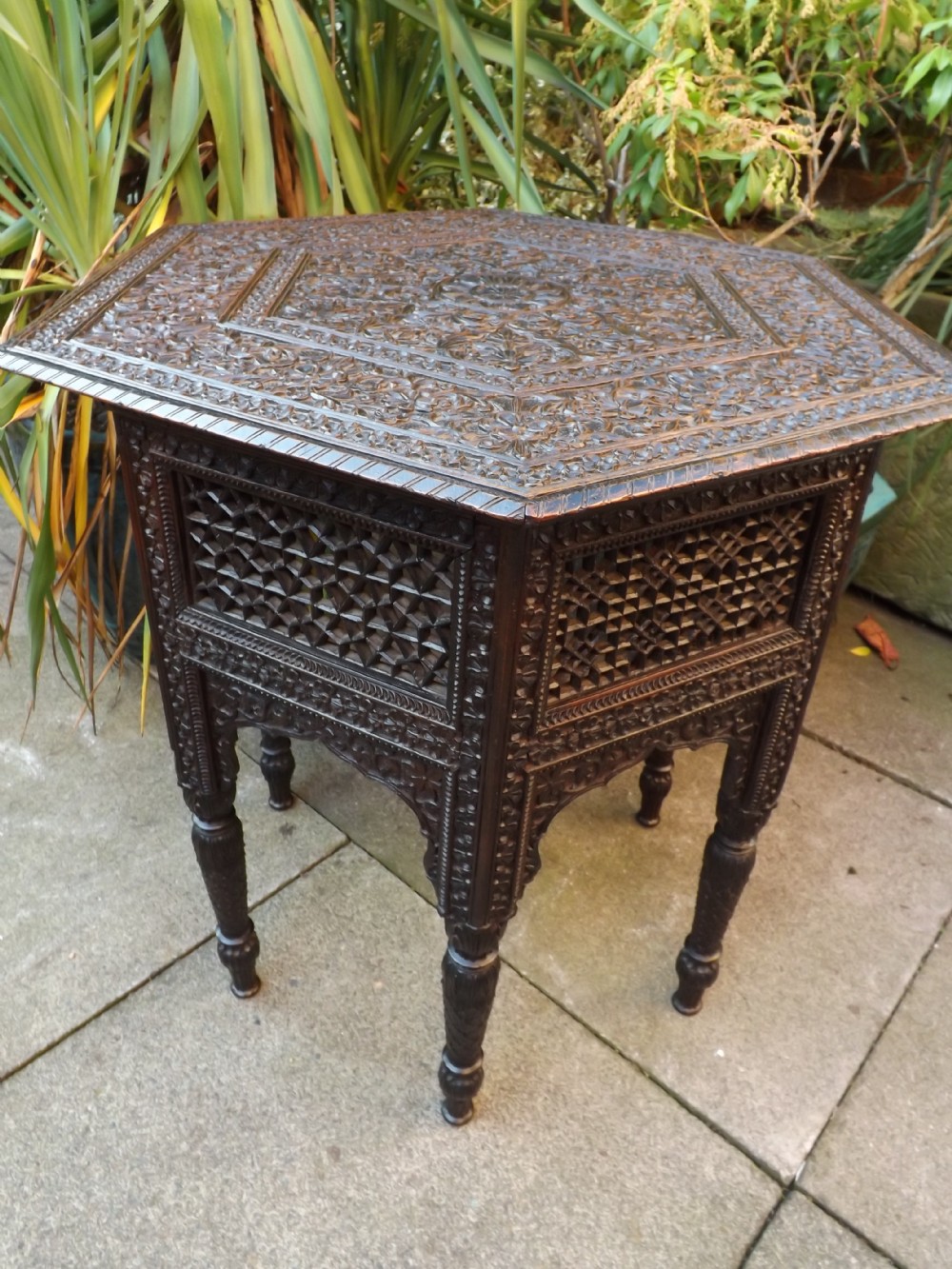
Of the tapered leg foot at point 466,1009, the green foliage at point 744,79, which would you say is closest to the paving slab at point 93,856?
the tapered leg foot at point 466,1009

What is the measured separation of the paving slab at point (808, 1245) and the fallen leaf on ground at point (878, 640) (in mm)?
1473

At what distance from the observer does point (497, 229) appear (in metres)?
1.28

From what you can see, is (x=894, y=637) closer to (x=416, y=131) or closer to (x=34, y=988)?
A: (x=416, y=131)

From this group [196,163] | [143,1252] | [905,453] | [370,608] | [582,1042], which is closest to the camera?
[370,608]

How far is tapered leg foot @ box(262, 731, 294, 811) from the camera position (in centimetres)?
176

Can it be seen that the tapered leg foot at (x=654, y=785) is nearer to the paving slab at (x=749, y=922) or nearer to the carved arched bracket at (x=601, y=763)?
the paving slab at (x=749, y=922)

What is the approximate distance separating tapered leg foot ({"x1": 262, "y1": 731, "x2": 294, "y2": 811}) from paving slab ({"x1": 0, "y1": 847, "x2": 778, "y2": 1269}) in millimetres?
373

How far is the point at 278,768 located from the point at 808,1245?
1165 millimetres

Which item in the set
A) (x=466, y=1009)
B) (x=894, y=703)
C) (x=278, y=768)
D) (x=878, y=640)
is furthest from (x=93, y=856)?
(x=878, y=640)

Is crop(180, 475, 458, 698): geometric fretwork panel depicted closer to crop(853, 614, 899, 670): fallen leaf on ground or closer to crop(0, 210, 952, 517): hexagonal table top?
crop(0, 210, 952, 517): hexagonal table top

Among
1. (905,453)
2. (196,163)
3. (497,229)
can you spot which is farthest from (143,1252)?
(905,453)

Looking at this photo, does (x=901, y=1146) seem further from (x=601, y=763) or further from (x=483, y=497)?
(x=483, y=497)

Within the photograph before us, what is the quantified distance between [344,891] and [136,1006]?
1.30ft

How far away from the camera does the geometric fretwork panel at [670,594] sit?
2.82 ft
